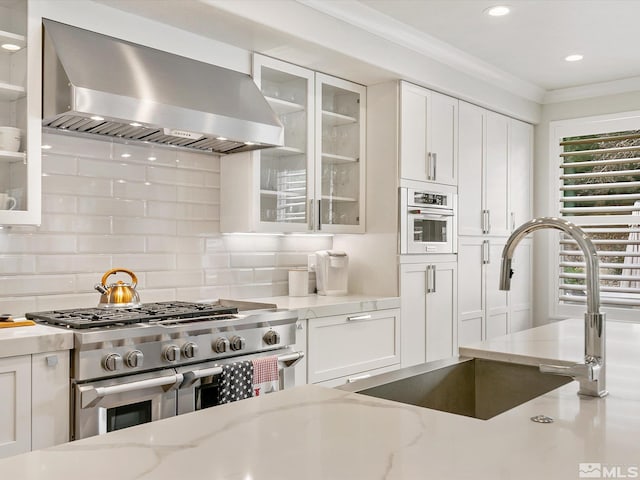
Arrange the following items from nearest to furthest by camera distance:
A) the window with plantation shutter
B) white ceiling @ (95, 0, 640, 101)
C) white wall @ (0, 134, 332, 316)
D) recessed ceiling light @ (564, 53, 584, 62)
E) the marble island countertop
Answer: the marble island countertop, white wall @ (0, 134, 332, 316), white ceiling @ (95, 0, 640, 101), recessed ceiling light @ (564, 53, 584, 62), the window with plantation shutter

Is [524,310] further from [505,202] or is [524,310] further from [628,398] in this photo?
[628,398]

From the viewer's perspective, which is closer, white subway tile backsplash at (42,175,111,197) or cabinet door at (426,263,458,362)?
white subway tile backsplash at (42,175,111,197)

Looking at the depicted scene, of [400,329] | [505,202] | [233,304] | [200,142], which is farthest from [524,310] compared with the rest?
[200,142]

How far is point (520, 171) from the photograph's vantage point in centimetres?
534

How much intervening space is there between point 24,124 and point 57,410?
3.75 feet

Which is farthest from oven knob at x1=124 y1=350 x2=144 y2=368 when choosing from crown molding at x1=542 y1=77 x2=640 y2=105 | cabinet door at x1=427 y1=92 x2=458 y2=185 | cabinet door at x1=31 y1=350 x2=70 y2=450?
crown molding at x1=542 y1=77 x2=640 y2=105

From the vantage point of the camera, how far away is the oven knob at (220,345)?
2.68 m

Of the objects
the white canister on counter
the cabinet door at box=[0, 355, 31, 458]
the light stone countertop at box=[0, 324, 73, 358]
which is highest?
the white canister on counter

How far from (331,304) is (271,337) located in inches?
21.1

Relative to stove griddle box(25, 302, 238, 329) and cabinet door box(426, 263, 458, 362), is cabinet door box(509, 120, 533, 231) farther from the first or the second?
stove griddle box(25, 302, 238, 329)

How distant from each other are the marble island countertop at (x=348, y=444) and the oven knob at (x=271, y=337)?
1550 millimetres

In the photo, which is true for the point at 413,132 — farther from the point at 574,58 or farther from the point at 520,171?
the point at 520,171

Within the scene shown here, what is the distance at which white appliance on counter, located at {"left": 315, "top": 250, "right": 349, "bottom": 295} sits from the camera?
3.91m

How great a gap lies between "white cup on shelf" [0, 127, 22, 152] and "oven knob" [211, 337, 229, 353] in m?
1.13
